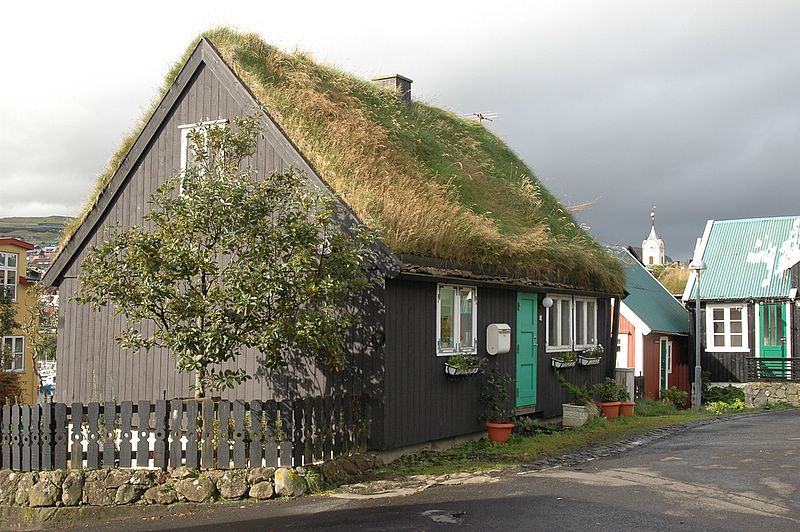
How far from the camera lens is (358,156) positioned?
Answer: 588 inches

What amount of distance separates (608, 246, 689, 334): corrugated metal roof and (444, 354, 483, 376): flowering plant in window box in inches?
614

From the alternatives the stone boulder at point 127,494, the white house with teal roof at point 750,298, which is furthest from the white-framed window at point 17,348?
the stone boulder at point 127,494

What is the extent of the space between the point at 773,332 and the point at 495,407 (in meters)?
18.6

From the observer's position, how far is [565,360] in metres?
18.8

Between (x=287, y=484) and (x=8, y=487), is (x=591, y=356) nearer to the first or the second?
(x=287, y=484)

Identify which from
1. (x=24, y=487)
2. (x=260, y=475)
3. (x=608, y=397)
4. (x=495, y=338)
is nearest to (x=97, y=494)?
(x=24, y=487)

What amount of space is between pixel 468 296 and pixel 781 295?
18.8 meters

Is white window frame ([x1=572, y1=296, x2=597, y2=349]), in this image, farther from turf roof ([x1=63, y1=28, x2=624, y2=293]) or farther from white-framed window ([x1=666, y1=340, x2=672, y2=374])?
white-framed window ([x1=666, y1=340, x2=672, y2=374])

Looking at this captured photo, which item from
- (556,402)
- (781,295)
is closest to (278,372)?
(556,402)

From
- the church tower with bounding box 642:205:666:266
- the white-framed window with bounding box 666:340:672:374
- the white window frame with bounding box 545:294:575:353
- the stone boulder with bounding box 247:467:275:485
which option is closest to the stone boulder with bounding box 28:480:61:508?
the stone boulder with bounding box 247:467:275:485

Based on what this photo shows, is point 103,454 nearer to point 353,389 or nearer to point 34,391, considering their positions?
point 353,389

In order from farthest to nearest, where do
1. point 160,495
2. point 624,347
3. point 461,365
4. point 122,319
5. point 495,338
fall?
point 624,347 < point 495,338 < point 122,319 < point 461,365 < point 160,495

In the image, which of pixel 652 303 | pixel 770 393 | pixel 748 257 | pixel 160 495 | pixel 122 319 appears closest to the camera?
pixel 160 495

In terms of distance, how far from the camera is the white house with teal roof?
30.2 meters
